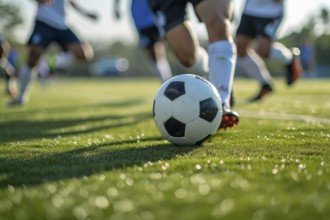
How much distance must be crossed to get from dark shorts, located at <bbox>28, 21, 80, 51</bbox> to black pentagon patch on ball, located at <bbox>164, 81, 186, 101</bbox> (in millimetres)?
4874

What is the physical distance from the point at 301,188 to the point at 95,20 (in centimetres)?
686

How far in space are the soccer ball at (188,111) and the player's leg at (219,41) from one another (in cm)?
52

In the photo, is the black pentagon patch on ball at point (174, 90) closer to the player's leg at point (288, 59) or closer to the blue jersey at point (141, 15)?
the blue jersey at point (141, 15)

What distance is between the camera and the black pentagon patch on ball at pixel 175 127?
2.92 m

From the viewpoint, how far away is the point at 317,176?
1.97 meters

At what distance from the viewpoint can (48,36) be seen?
289 inches

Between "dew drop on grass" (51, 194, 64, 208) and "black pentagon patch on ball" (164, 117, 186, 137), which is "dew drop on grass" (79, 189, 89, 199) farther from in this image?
"black pentagon patch on ball" (164, 117, 186, 137)

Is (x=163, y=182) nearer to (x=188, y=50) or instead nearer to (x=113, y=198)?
(x=113, y=198)

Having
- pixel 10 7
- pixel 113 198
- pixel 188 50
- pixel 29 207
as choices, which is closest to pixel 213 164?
pixel 113 198

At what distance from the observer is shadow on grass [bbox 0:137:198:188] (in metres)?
2.07

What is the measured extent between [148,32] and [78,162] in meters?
5.18

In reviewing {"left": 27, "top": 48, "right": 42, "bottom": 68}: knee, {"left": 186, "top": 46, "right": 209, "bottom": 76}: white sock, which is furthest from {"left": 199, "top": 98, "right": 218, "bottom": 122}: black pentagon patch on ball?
{"left": 27, "top": 48, "right": 42, "bottom": 68}: knee

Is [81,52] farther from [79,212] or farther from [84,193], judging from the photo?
[79,212]

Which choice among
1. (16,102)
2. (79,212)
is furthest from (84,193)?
(16,102)
